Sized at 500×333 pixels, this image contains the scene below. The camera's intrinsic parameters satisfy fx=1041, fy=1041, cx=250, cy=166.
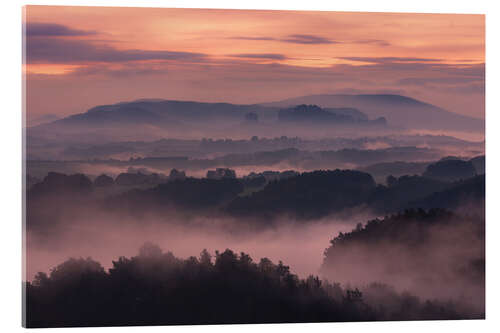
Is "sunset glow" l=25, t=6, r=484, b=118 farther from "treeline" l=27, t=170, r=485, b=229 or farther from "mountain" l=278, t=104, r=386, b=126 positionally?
"treeline" l=27, t=170, r=485, b=229

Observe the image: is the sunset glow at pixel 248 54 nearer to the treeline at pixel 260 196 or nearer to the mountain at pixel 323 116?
the mountain at pixel 323 116

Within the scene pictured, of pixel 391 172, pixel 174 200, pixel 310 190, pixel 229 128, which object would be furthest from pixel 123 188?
pixel 391 172

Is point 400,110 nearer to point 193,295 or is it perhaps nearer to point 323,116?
point 323,116

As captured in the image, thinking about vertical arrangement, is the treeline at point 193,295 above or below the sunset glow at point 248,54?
below

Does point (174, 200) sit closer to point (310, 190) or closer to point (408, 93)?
point (310, 190)

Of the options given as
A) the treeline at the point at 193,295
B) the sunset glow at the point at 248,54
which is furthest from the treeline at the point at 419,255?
the sunset glow at the point at 248,54
